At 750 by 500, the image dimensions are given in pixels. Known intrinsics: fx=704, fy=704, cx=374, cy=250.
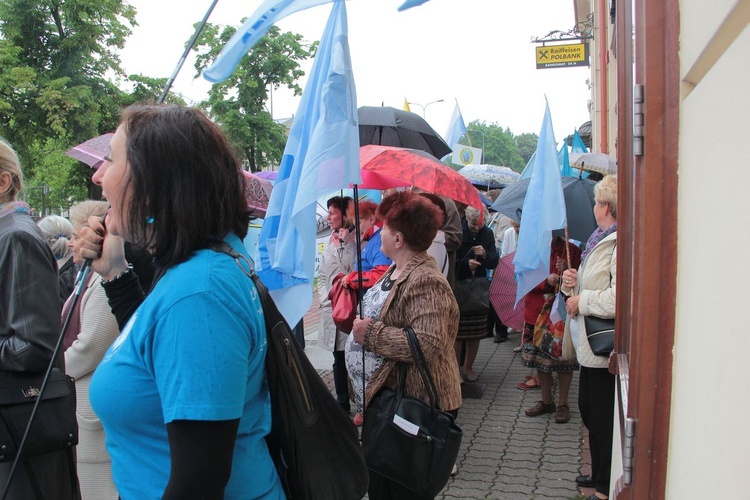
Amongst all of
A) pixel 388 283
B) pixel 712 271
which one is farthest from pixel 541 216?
pixel 712 271

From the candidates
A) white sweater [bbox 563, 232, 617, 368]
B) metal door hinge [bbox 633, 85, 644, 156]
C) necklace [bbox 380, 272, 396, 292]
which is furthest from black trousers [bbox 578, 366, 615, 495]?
metal door hinge [bbox 633, 85, 644, 156]

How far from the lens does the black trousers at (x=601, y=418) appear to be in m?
3.97

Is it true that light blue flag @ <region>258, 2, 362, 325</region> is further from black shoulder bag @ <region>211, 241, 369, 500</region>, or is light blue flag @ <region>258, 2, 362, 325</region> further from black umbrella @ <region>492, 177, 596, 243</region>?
black umbrella @ <region>492, 177, 596, 243</region>

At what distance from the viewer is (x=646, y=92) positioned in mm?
1212

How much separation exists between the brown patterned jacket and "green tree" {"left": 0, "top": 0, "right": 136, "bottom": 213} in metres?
20.1

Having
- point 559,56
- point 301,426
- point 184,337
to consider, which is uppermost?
point 559,56

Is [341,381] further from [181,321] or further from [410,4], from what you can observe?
[181,321]

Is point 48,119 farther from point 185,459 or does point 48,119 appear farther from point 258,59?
point 185,459

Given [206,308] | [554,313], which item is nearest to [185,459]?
[206,308]

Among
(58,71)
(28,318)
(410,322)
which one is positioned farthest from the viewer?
(58,71)

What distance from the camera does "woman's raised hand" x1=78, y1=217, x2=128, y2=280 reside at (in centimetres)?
235

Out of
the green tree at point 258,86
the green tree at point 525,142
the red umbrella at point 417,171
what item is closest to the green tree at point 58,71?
the green tree at point 258,86

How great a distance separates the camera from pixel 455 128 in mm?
11195

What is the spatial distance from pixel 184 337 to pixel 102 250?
113cm
